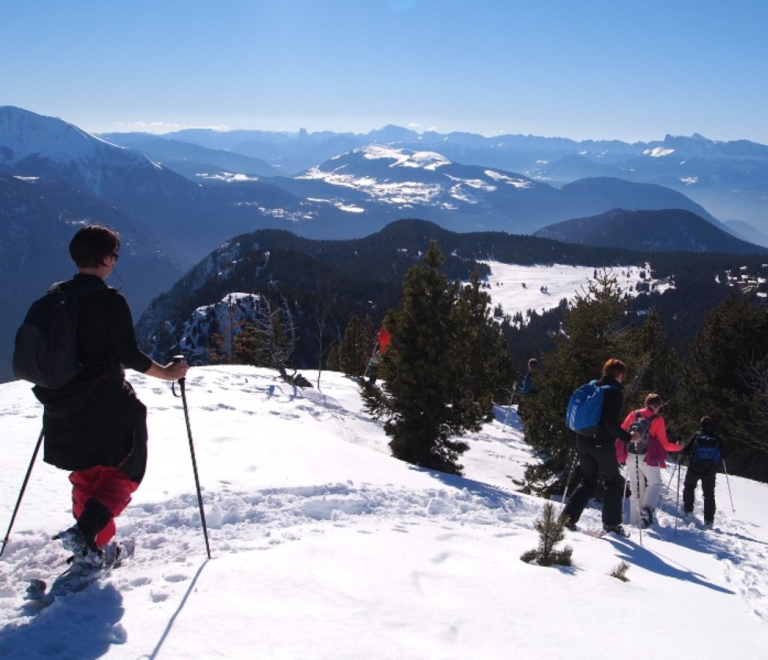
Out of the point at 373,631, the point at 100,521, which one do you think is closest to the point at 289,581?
the point at 373,631

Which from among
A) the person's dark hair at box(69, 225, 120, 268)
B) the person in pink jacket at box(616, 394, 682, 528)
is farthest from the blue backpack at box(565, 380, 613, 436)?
the person's dark hair at box(69, 225, 120, 268)

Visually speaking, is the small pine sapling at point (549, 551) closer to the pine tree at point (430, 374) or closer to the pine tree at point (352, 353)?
the pine tree at point (430, 374)

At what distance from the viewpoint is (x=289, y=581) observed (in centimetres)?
411

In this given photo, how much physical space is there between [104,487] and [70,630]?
3.17ft

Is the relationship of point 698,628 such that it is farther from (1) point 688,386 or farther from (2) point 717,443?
(1) point 688,386

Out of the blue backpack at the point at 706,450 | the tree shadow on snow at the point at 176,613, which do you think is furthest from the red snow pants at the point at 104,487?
the blue backpack at the point at 706,450

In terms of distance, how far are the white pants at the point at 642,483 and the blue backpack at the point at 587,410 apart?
2.85 metres

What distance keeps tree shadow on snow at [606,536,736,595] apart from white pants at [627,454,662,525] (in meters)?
2.32

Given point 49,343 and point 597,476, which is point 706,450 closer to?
point 597,476

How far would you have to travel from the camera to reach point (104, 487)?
12.9 ft

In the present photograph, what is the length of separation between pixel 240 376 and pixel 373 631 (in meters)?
20.1

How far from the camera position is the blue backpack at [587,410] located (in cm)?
710

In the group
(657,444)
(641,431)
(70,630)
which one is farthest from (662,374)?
(70,630)

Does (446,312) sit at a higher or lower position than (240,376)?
higher
